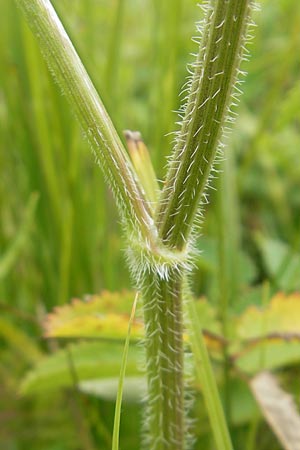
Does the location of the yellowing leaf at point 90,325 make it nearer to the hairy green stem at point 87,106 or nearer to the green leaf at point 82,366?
the green leaf at point 82,366

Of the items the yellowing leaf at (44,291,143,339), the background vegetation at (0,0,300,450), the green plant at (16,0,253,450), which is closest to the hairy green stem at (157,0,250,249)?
the green plant at (16,0,253,450)

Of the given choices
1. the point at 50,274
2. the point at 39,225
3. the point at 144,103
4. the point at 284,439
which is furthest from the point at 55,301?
the point at 144,103

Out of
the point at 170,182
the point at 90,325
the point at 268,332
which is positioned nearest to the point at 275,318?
the point at 268,332

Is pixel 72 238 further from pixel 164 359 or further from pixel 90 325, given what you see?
pixel 164 359

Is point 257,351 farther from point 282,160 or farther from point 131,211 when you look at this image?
point 282,160

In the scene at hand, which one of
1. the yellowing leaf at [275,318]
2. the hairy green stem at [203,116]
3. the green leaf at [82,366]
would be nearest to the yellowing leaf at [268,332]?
the yellowing leaf at [275,318]

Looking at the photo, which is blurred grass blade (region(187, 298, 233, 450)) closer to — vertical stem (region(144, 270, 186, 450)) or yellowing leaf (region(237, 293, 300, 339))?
vertical stem (region(144, 270, 186, 450))
